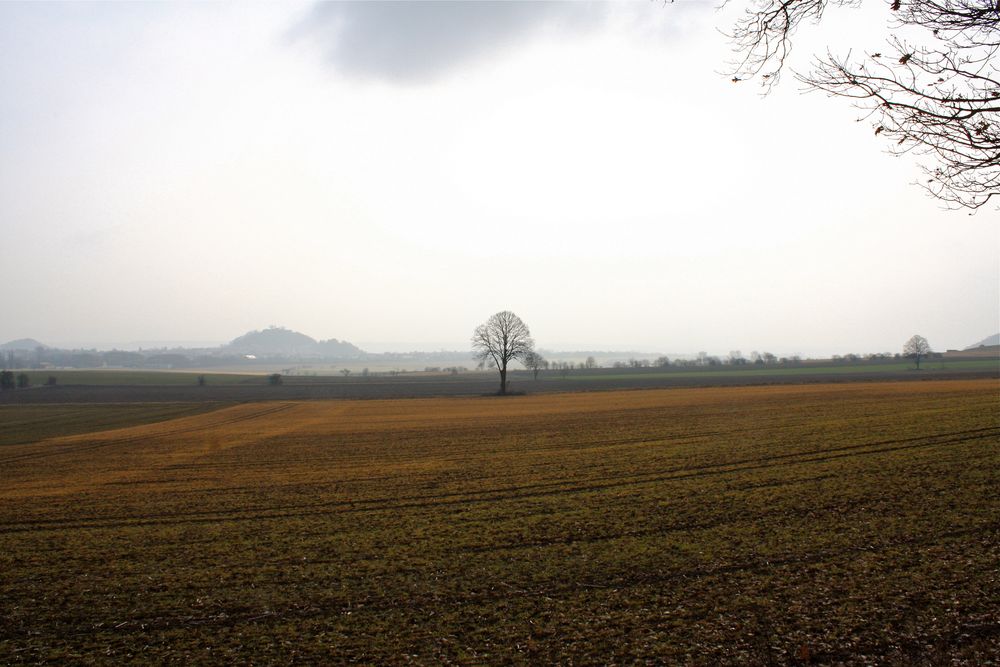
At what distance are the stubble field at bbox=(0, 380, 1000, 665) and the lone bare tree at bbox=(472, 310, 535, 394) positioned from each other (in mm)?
61854

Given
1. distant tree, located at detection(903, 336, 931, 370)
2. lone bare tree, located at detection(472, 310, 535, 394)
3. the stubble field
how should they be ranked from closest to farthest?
the stubble field < lone bare tree, located at detection(472, 310, 535, 394) < distant tree, located at detection(903, 336, 931, 370)

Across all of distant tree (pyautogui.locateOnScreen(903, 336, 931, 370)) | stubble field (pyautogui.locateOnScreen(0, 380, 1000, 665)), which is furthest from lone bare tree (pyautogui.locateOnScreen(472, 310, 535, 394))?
distant tree (pyautogui.locateOnScreen(903, 336, 931, 370))

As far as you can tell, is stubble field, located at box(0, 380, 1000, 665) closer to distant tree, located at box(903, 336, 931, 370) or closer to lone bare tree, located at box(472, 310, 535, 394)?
lone bare tree, located at box(472, 310, 535, 394)

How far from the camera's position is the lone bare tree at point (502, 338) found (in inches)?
3410

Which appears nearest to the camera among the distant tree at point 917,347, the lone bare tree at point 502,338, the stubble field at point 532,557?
the stubble field at point 532,557

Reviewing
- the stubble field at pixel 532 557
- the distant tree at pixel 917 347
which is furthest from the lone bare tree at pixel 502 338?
the distant tree at pixel 917 347

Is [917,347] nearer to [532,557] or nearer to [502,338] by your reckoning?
[502,338]

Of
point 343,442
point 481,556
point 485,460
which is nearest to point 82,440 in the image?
point 343,442

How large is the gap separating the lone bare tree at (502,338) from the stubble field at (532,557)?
203 feet

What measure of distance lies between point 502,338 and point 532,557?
248ft

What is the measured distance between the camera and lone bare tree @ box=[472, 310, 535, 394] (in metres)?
86.6

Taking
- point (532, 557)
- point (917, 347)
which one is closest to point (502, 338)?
point (532, 557)

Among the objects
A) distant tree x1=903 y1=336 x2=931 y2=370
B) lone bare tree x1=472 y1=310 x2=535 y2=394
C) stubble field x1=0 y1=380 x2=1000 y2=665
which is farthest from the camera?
distant tree x1=903 y1=336 x2=931 y2=370

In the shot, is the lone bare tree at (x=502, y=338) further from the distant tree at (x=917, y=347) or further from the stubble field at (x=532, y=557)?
the distant tree at (x=917, y=347)
